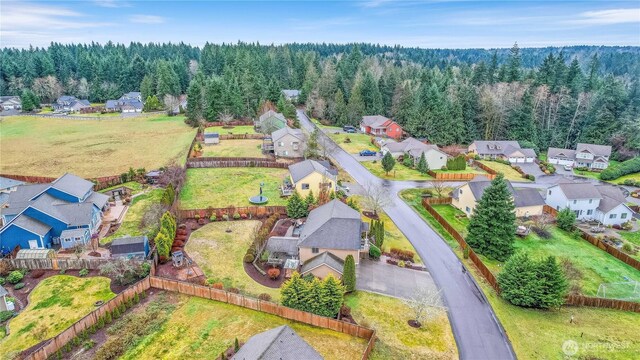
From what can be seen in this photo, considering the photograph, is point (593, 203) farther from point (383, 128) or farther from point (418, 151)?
point (383, 128)

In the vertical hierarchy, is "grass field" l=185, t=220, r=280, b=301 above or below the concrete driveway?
above

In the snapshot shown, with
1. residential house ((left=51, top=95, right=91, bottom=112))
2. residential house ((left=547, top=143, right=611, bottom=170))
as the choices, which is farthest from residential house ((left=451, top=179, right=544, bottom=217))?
residential house ((left=51, top=95, right=91, bottom=112))

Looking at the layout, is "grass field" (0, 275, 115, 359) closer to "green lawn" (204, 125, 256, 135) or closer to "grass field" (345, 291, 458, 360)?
"grass field" (345, 291, 458, 360)

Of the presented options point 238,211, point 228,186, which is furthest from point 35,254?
point 228,186

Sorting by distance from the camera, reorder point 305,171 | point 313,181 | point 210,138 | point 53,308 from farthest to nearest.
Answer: point 210,138, point 305,171, point 313,181, point 53,308

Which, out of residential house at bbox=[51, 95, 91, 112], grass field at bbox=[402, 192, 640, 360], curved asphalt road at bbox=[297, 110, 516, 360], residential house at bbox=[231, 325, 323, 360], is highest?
residential house at bbox=[51, 95, 91, 112]

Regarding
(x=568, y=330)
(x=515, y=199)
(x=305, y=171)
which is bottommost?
(x=568, y=330)

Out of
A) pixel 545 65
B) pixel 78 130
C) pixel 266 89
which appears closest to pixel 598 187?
pixel 545 65

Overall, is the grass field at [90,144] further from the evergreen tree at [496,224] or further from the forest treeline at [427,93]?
the evergreen tree at [496,224]
